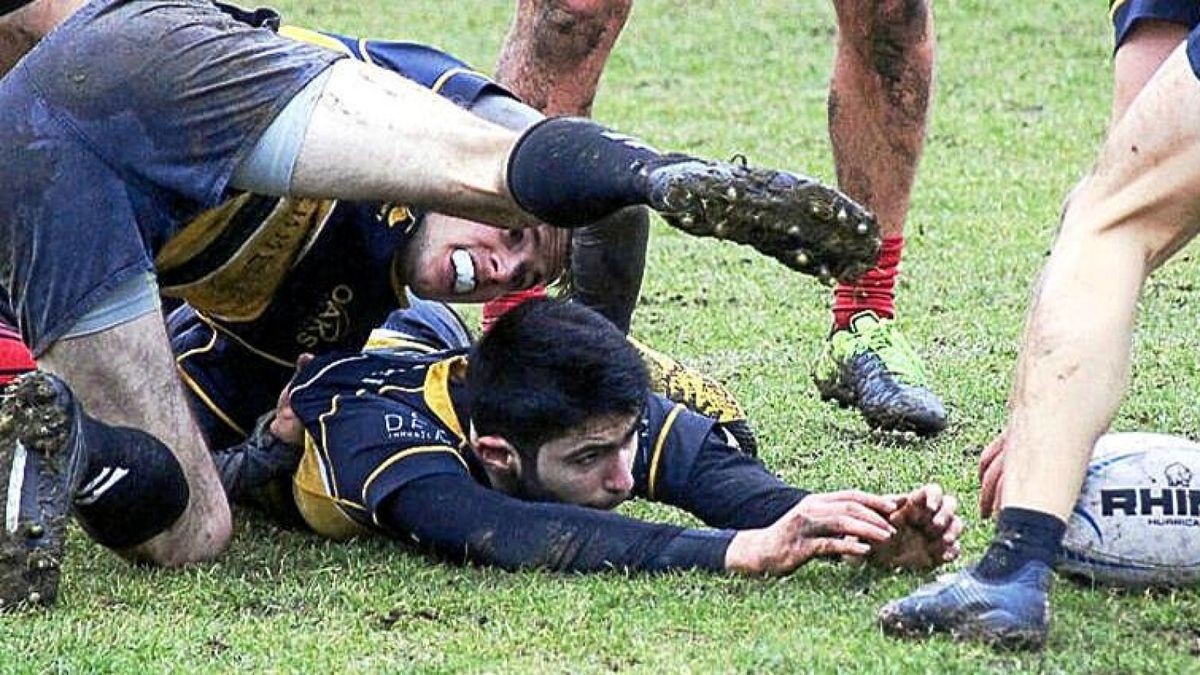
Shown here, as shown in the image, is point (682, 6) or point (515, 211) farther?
point (682, 6)

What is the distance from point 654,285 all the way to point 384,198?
3670 mm

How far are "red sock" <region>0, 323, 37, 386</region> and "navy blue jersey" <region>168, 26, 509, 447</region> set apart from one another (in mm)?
332

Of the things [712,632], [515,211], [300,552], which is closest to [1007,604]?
[712,632]

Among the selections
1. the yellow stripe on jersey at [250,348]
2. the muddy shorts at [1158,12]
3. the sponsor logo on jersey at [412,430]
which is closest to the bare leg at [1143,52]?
the muddy shorts at [1158,12]

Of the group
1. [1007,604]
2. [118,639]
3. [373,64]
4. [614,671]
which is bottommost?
[118,639]

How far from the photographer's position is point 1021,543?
385cm

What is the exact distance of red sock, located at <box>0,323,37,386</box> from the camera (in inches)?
213

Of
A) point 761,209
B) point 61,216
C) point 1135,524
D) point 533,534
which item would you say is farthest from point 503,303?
point 1135,524

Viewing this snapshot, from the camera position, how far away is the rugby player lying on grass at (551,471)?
14.5 ft

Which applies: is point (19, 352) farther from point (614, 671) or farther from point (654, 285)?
point (654, 285)

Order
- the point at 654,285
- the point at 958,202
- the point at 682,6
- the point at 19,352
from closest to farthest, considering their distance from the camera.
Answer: the point at 19,352 → the point at 654,285 → the point at 958,202 → the point at 682,6

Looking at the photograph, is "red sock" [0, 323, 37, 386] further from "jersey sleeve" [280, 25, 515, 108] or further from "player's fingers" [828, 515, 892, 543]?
"player's fingers" [828, 515, 892, 543]

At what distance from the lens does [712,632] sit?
4.08 m

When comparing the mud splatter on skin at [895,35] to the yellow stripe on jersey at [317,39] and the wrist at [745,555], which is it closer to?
the yellow stripe on jersey at [317,39]
